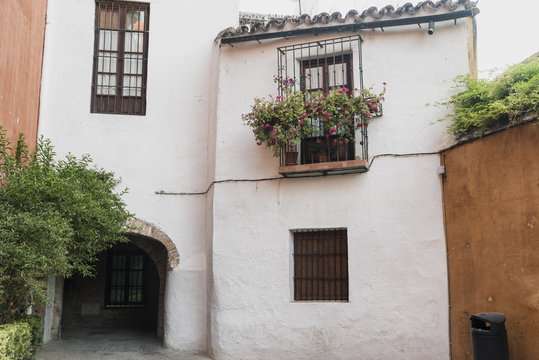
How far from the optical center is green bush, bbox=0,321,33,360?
6.08m

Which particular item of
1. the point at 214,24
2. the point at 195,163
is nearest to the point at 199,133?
the point at 195,163

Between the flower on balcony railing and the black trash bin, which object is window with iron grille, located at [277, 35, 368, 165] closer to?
the flower on balcony railing

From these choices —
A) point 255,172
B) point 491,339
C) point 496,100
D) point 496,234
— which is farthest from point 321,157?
point 491,339

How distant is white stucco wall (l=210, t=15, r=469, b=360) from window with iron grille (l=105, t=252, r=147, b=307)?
588cm

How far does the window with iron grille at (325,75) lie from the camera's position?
8.33m

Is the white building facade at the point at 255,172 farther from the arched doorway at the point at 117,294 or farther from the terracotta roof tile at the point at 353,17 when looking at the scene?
the arched doorway at the point at 117,294

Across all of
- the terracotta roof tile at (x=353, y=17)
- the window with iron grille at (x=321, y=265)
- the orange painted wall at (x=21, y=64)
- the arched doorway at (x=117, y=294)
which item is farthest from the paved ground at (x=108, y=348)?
the terracotta roof tile at (x=353, y=17)

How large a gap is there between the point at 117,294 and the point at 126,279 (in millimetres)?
434

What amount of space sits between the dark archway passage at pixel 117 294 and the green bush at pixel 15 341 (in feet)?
18.5

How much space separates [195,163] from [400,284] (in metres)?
4.09

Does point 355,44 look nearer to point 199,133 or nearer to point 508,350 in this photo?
point 199,133

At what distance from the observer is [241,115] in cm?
901

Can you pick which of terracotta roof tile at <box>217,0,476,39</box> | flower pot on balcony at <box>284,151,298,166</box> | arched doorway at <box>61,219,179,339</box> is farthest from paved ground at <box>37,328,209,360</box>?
terracotta roof tile at <box>217,0,476,39</box>

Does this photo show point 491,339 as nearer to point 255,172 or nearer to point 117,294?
point 255,172
